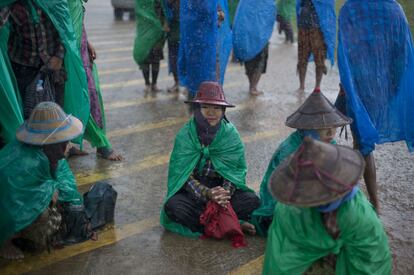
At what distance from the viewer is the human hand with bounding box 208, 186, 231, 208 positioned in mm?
3822

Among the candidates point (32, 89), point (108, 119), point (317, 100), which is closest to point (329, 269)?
point (317, 100)

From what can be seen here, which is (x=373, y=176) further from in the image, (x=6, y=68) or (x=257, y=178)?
(x=6, y=68)

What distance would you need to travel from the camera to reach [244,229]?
3.96 metres

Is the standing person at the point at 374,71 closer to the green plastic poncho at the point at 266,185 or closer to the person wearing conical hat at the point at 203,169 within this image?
the green plastic poncho at the point at 266,185

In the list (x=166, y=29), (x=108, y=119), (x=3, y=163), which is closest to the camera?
(x=3, y=163)

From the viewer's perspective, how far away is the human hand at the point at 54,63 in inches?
172

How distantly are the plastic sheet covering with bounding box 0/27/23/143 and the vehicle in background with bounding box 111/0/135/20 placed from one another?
10.9 metres

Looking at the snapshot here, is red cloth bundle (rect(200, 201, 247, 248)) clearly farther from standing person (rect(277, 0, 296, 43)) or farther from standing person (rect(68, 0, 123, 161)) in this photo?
standing person (rect(277, 0, 296, 43))

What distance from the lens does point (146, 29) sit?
7.36 m

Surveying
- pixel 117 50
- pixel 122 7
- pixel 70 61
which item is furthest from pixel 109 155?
pixel 122 7

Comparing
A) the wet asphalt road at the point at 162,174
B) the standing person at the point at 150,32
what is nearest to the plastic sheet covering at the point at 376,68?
the wet asphalt road at the point at 162,174

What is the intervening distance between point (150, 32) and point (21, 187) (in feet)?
14.1

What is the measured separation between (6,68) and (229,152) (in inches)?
70.0

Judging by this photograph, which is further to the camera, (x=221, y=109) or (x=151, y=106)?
(x=151, y=106)
